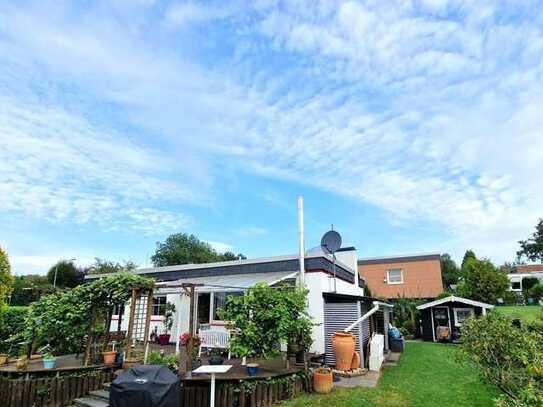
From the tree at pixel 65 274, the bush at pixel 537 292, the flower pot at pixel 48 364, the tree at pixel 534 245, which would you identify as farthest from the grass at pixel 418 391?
the tree at pixel 65 274

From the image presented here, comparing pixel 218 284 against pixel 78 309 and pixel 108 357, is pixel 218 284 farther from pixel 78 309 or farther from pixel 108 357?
pixel 78 309

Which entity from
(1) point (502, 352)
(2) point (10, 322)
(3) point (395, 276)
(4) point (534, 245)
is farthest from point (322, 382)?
(4) point (534, 245)

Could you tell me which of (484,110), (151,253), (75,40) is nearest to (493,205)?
(484,110)

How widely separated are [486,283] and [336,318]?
2193cm

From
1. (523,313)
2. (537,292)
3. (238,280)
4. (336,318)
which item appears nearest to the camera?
(336,318)

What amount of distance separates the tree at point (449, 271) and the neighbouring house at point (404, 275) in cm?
2764

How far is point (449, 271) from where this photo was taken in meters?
62.4

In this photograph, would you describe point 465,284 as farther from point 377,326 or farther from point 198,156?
point 198,156

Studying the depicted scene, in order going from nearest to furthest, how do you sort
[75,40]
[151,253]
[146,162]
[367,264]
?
[75,40], [146,162], [367,264], [151,253]

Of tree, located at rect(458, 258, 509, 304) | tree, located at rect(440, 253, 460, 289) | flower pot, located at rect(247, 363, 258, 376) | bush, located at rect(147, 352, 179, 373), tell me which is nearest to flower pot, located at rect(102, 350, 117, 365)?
bush, located at rect(147, 352, 179, 373)

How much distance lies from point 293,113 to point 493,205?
492 inches

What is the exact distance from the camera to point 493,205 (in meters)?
18.7

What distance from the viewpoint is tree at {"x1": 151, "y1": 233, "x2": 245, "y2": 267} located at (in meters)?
59.7

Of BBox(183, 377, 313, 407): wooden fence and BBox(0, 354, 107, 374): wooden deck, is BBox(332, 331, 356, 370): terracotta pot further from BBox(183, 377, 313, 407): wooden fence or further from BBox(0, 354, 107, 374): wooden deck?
BBox(0, 354, 107, 374): wooden deck
